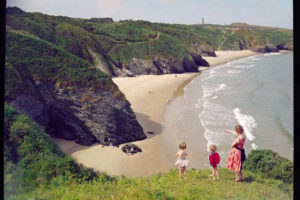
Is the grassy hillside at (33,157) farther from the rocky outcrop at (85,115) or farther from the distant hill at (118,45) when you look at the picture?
the distant hill at (118,45)

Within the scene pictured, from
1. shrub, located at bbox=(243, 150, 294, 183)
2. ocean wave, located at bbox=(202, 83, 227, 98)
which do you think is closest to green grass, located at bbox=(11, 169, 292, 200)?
shrub, located at bbox=(243, 150, 294, 183)

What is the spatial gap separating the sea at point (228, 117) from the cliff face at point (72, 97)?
3.34 metres

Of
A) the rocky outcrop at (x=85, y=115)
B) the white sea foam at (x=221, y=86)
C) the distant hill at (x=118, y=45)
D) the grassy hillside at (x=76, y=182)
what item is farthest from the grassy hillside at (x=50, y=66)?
the distant hill at (x=118, y=45)

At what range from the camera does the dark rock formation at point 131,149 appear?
54.7ft

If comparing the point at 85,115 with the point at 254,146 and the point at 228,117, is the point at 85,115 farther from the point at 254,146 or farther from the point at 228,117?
the point at 228,117

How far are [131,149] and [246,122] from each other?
9829mm

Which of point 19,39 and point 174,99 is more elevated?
point 19,39

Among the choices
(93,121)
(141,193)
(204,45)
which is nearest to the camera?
(141,193)

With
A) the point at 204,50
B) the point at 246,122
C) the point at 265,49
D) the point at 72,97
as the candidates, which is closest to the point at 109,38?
the point at 204,50

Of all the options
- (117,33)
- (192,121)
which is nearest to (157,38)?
(117,33)

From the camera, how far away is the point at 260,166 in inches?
416
